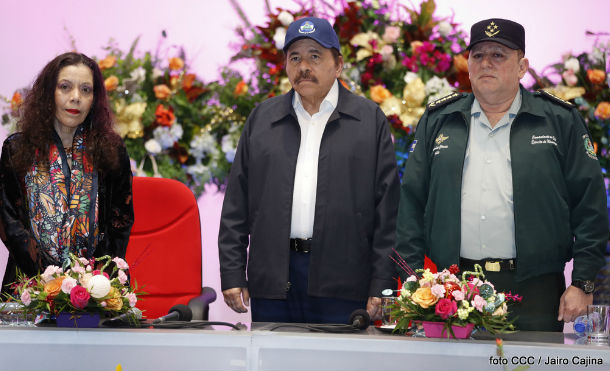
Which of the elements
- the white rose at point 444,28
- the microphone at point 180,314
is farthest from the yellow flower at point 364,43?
the microphone at point 180,314

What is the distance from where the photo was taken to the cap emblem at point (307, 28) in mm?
3125

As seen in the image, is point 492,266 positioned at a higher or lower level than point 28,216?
lower

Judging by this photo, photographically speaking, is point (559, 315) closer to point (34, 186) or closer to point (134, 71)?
point (34, 186)

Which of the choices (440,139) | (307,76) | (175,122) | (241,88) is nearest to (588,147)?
(440,139)

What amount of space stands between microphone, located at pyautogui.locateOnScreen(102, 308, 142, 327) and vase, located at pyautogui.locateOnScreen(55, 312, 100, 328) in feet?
0.10

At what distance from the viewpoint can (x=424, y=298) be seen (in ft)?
6.95

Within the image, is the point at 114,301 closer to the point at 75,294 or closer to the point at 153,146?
the point at 75,294

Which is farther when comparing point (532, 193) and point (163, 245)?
point (163, 245)

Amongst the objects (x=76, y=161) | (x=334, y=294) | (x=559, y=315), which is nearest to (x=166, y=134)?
(x=76, y=161)

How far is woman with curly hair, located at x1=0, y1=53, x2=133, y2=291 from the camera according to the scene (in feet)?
9.30

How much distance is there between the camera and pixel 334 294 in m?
2.96

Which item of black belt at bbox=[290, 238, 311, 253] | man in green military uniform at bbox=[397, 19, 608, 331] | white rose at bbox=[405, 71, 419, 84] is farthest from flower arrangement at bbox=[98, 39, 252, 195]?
man in green military uniform at bbox=[397, 19, 608, 331]

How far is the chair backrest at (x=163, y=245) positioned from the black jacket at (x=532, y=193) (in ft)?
3.32

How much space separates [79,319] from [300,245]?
1002 millimetres
